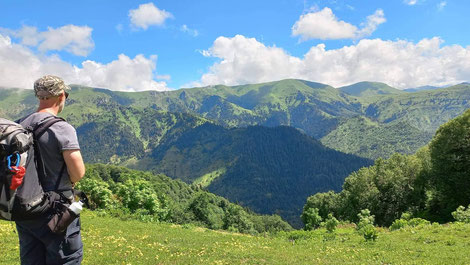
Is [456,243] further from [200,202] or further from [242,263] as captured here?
[200,202]

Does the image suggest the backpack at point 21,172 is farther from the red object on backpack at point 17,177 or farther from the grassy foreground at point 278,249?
the grassy foreground at point 278,249

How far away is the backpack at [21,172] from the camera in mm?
4801

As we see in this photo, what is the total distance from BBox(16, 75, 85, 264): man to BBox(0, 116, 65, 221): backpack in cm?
14

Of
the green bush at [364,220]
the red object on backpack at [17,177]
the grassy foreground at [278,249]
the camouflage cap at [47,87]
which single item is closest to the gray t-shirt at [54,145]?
the camouflage cap at [47,87]

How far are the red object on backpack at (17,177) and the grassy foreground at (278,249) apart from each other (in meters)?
9.21

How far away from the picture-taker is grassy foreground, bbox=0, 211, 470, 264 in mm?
13453

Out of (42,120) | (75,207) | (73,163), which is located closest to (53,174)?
(73,163)

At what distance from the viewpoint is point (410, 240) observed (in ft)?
60.0

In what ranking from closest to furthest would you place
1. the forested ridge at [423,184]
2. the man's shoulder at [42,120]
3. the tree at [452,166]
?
the man's shoulder at [42,120]
the tree at [452,166]
the forested ridge at [423,184]

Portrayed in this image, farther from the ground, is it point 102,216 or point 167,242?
point 167,242

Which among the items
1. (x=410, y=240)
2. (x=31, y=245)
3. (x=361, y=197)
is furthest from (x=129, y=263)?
(x=361, y=197)

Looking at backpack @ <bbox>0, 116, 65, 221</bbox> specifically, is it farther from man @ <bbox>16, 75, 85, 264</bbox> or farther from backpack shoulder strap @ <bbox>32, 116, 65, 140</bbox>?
man @ <bbox>16, 75, 85, 264</bbox>

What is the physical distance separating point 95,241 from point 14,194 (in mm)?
13350

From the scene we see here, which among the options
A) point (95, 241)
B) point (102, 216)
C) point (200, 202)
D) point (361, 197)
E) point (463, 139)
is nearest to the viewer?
point (95, 241)
